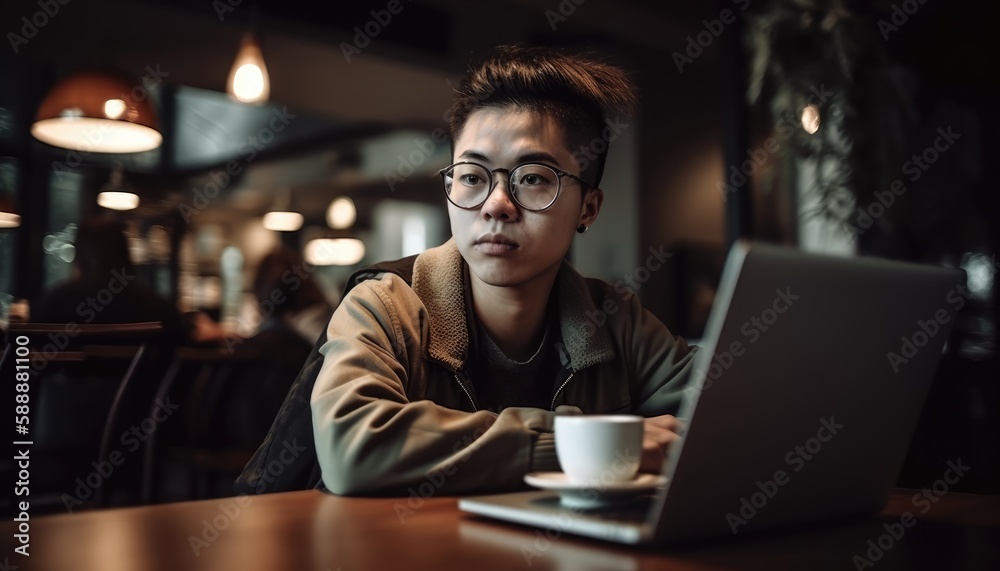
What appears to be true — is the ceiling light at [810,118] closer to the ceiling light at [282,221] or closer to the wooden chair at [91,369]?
the wooden chair at [91,369]

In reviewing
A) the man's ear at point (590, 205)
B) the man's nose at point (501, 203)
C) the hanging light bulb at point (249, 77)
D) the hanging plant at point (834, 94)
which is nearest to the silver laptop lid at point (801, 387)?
the man's nose at point (501, 203)

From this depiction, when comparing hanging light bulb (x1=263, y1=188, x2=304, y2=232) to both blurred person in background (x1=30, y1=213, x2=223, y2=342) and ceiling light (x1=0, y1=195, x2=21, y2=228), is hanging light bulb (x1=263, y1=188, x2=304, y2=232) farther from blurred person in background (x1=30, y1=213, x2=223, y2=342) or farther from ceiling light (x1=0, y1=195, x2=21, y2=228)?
blurred person in background (x1=30, y1=213, x2=223, y2=342)

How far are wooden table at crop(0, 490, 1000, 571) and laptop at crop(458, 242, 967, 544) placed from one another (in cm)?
2

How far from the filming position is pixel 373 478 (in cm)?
101

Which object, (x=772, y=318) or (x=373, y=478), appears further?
(x=373, y=478)

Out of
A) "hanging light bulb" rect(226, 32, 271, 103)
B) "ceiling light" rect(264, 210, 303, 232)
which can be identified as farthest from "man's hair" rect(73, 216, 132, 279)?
"ceiling light" rect(264, 210, 303, 232)

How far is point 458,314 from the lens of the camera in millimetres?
1471

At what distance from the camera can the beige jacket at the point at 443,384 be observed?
39.9 inches

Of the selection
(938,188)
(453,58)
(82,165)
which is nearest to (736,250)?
(938,188)

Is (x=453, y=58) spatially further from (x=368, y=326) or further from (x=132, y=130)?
(x=368, y=326)

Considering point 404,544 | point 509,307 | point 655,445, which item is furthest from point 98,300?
point 404,544

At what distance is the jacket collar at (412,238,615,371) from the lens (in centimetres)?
144

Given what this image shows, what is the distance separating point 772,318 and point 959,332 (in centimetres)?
336

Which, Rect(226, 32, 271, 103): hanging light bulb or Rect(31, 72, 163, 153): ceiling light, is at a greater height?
Rect(226, 32, 271, 103): hanging light bulb
